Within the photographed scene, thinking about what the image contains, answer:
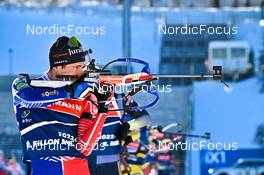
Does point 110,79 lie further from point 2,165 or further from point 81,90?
point 2,165

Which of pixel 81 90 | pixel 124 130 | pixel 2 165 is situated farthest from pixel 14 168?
pixel 81 90

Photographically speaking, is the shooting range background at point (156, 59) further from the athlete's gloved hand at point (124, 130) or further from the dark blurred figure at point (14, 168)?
the athlete's gloved hand at point (124, 130)

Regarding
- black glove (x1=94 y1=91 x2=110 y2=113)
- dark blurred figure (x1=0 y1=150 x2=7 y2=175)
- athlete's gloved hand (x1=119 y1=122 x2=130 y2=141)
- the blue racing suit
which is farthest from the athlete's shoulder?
dark blurred figure (x1=0 y1=150 x2=7 y2=175)

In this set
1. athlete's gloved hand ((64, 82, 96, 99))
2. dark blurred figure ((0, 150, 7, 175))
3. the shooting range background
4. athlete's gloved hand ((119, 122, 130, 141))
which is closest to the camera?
athlete's gloved hand ((64, 82, 96, 99))

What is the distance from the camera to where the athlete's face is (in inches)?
153

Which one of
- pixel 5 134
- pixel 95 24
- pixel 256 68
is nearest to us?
pixel 95 24

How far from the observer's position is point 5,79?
771 centimetres

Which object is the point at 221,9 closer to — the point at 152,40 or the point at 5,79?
the point at 152,40

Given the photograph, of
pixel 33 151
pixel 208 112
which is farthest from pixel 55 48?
pixel 208 112

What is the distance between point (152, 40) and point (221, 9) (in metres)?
1.16

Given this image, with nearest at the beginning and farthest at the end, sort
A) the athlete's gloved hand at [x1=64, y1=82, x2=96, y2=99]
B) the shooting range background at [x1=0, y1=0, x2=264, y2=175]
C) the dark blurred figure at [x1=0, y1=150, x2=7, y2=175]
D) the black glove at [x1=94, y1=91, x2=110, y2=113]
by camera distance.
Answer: the athlete's gloved hand at [x1=64, y1=82, x2=96, y2=99], the black glove at [x1=94, y1=91, x2=110, y2=113], the shooting range background at [x1=0, y1=0, x2=264, y2=175], the dark blurred figure at [x1=0, y1=150, x2=7, y2=175]

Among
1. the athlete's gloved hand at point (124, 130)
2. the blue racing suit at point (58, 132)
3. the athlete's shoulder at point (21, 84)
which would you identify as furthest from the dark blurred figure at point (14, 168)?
the athlete's shoulder at point (21, 84)

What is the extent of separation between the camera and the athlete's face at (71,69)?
3.89 metres

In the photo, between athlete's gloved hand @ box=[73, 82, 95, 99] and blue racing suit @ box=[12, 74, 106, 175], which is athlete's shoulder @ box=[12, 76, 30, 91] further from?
athlete's gloved hand @ box=[73, 82, 95, 99]
